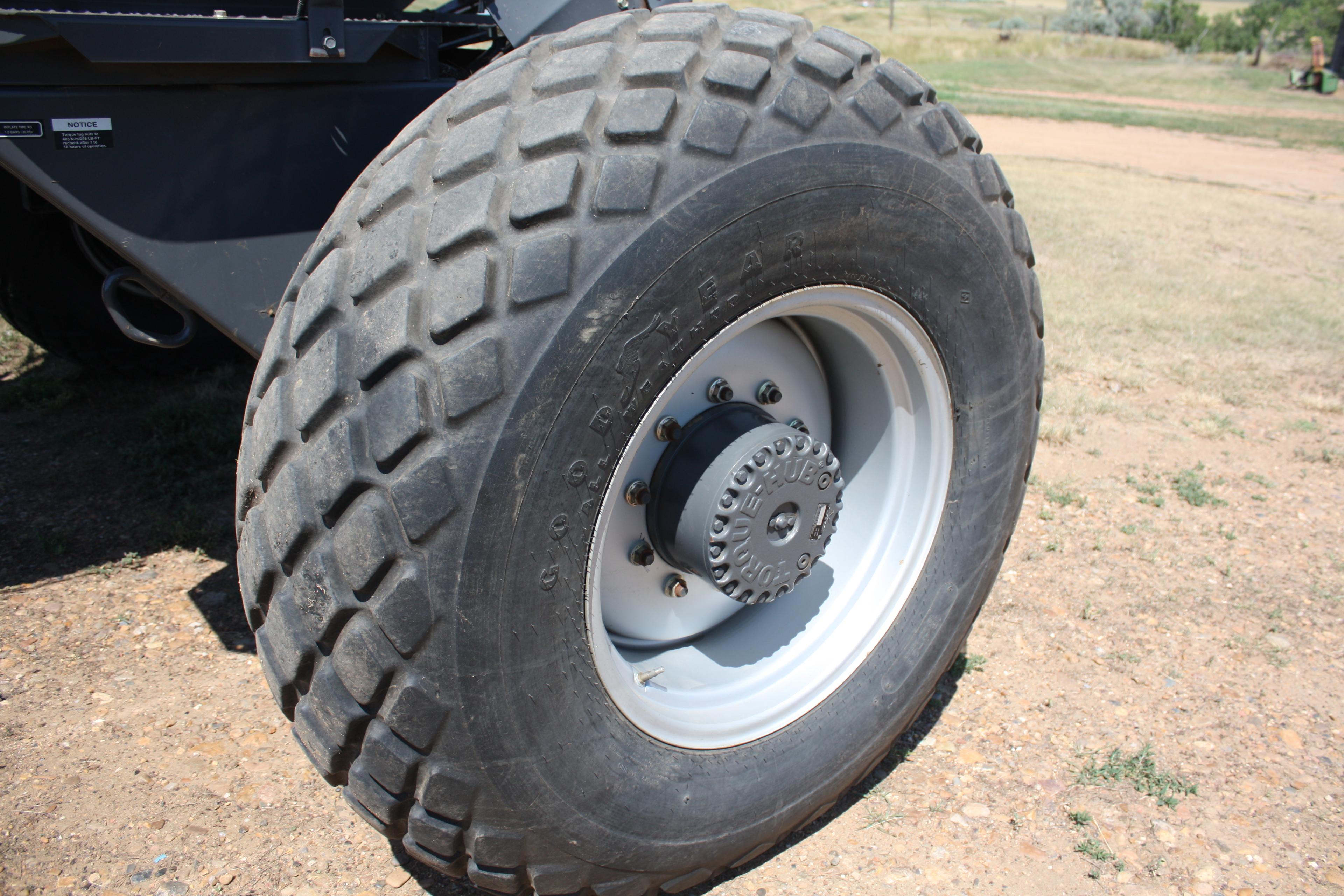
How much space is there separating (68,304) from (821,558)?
127 inches

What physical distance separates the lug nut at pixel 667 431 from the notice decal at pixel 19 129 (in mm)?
1243

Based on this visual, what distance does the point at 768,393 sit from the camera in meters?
2.06

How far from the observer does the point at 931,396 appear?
2.10 m

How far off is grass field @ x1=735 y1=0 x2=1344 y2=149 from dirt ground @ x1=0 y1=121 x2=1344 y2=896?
16.4 m

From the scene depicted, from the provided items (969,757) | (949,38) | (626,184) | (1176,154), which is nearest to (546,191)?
(626,184)

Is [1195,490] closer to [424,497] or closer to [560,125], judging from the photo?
[560,125]

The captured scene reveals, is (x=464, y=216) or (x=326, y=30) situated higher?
(x=326, y=30)

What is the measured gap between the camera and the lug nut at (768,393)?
80.9 inches

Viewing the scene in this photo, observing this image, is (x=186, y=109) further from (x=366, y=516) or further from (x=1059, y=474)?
(x=1059, y=474)

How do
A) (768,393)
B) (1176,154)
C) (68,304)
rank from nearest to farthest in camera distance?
(768,393), (68,304), (1176,154)

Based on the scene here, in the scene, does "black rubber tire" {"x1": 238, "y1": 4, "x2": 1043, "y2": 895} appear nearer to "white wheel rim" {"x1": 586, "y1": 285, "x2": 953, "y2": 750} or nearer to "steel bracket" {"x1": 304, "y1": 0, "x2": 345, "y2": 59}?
"white wheel rim" {"x1": 586, "y1": 285, "x2": 953, "y2": 750}

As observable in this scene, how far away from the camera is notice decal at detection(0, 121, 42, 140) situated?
1618mm

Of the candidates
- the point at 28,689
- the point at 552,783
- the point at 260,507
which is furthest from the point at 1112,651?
the point at 28,689

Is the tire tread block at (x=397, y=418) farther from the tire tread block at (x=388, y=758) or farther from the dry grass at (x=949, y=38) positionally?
the dry grass at (x=949, y=38)
